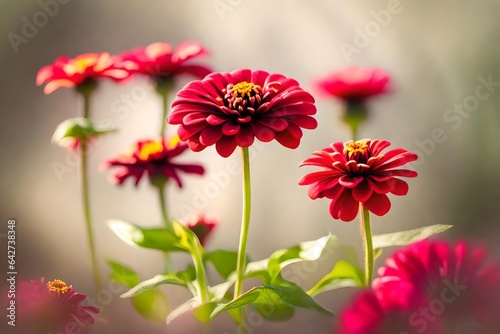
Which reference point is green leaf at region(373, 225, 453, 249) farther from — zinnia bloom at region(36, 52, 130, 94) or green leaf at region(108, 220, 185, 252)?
zinnia bloom at region(36, 52, 130, 94)

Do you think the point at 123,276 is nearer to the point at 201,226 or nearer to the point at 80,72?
the point at 201,226

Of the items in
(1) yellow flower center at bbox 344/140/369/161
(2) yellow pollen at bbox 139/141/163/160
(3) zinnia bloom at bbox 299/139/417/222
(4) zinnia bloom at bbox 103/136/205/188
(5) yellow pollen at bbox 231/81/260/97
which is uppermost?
(5) yellow pollen at bbox 231/81/260/97

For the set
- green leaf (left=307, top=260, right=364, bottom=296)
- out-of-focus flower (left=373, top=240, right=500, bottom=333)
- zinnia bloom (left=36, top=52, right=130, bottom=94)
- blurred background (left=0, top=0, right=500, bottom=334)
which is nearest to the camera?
out-of-focus flower (left=373, top=240, right=500, bottom=333)

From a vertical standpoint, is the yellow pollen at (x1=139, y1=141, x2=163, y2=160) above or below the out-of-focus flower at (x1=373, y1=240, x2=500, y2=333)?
above

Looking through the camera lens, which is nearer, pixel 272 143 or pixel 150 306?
pixel 150 306

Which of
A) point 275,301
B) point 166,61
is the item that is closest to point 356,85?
point 166,61

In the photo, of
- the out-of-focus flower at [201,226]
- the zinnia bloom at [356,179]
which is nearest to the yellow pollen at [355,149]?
the zinnia bloom at [356,179]

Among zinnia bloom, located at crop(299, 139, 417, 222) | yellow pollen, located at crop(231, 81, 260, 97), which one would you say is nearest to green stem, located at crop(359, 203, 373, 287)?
zinnia bloom, located at crop(299, 139, 417, 222)
